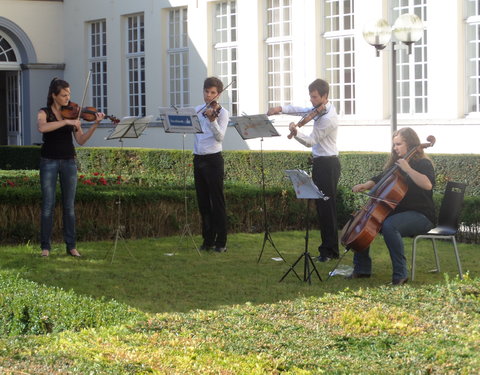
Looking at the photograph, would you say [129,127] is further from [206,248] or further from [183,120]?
[206,248]

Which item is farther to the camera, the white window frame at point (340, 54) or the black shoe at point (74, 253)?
the white window frame at point (340, 54)

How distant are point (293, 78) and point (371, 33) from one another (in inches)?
264

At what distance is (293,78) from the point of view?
71.4 ft

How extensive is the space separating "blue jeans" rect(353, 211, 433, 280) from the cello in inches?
5.3

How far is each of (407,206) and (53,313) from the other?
146 inches

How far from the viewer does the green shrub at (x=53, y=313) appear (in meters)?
6.95

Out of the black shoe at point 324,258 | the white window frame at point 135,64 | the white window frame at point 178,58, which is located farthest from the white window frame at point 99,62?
the black shoe at point 324,258

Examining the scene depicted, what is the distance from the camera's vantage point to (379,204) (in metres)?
9.34

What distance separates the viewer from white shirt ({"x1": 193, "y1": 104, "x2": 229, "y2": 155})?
37.2ft

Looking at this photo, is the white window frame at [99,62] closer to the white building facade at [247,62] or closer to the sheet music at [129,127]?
the white building facade at [247,62]

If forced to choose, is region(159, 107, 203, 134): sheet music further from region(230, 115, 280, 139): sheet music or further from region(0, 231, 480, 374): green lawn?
region(0, 231, 480, 374): green lawn

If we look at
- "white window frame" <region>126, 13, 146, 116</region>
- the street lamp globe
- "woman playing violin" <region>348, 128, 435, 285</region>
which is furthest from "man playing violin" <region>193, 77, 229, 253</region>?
"white window frame" <region>126, 13, 146, 116</region>

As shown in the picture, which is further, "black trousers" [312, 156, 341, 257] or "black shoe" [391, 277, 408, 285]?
"black trousers" [312, 156, 341, 257]

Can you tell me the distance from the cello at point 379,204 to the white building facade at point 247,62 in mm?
8709
